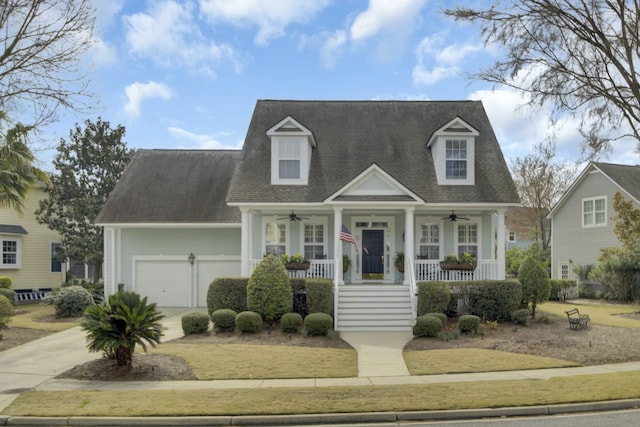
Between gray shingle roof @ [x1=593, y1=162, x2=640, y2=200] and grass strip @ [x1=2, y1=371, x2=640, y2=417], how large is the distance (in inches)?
864

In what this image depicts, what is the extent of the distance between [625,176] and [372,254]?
58.3ft

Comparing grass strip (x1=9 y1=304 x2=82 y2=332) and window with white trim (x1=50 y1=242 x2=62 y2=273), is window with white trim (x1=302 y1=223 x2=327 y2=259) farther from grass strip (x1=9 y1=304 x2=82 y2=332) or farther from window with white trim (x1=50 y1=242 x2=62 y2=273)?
window with white trim (x1=50 y1=242 x2=62 y2=273)

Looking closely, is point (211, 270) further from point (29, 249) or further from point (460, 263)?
point (29, 249)

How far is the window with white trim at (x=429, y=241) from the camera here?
21.7 m

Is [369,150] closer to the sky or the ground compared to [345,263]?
closer to the sky

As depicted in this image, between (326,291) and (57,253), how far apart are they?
65.2ft

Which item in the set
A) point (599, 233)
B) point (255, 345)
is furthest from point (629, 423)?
point (599, 233)

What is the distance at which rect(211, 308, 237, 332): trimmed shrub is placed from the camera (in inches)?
630

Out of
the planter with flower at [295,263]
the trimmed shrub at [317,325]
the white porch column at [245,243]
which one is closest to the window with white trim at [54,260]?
the white porch column at [245,243]

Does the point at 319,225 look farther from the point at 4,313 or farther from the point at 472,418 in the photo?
the point at 472,418

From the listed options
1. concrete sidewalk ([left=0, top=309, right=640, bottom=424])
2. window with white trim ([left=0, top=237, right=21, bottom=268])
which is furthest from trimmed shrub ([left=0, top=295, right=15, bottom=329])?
window with white trim ([left=0, top=237, right=21, bottom=268])

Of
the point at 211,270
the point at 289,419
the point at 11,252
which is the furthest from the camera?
the point at 11,252

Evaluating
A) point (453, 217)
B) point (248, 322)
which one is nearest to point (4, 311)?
point (248, 322)

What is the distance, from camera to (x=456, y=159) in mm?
21250
